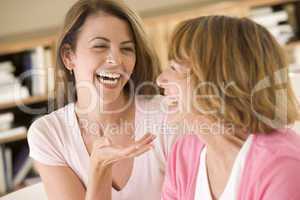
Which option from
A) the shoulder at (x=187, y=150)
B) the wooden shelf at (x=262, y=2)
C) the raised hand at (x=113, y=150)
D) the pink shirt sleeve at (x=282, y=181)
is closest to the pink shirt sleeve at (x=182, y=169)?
the shoulder at (x=187, y=150)

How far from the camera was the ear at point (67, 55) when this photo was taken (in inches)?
42.6

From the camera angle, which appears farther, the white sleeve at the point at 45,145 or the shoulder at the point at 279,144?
the white sleeve at the point at 45,145

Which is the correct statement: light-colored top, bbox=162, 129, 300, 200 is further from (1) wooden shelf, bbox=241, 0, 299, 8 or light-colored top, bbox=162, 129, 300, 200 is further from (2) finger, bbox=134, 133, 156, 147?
(1) wooden shelf, bbox=241, 0, 299, 8

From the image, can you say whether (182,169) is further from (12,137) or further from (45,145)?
(12,137)

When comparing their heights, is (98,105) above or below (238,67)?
below

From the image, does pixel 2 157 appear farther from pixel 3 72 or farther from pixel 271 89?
pixel 271 89

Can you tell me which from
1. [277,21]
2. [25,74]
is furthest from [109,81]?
[277,21]

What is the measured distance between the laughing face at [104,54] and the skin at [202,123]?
0.11 metres

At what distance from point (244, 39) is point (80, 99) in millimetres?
415

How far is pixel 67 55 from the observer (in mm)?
1092

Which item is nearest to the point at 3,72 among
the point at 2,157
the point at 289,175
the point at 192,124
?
the point at 2,157

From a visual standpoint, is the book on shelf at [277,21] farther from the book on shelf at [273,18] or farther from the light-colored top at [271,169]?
the light-colored top at [271,169]

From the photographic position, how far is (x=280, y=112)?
0.92 m

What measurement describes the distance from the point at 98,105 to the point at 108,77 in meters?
0.08
